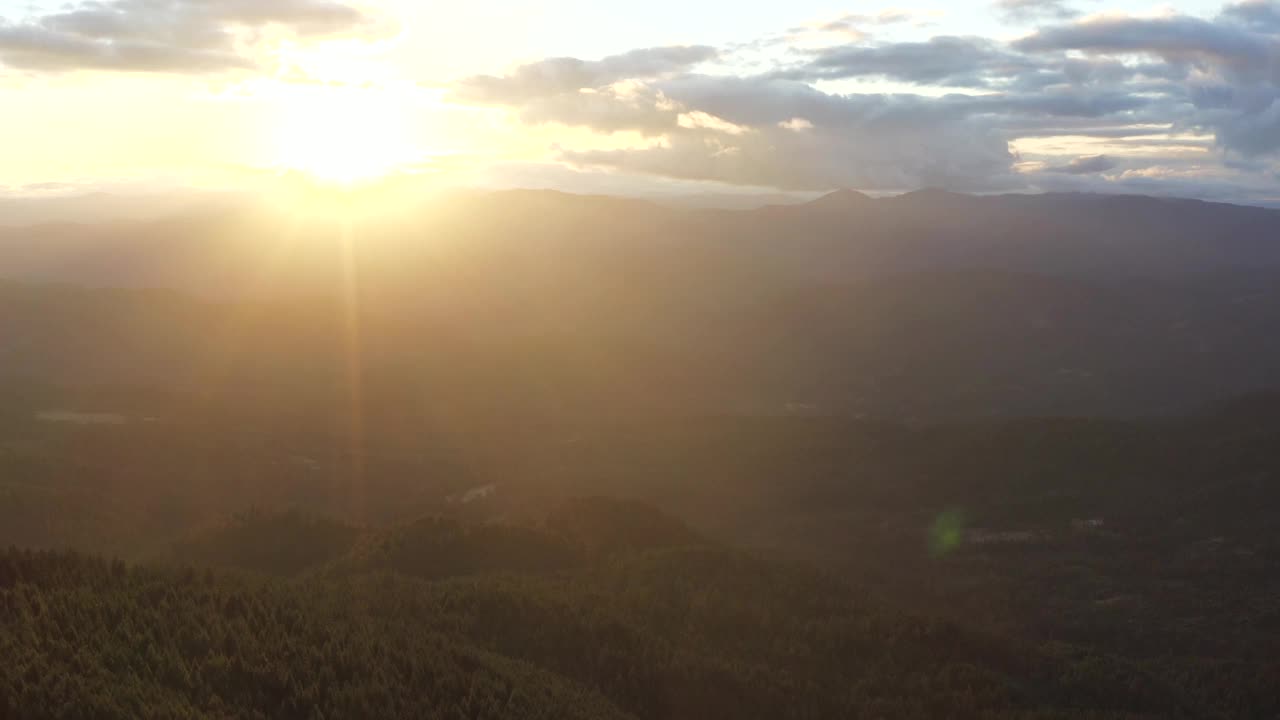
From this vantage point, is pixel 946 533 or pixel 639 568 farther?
pixel 946 533

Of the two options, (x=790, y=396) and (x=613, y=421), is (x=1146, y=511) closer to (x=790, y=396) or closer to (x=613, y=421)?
(x=613, y=421)

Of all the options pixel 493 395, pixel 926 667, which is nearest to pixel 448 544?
pixel 926 667

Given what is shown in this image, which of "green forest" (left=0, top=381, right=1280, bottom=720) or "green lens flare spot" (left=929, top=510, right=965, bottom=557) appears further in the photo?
"green lens flare spot" (left=929, top=510, right=965, bottom=557)

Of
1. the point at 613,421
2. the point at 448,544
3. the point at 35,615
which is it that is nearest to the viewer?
the point at 35,615

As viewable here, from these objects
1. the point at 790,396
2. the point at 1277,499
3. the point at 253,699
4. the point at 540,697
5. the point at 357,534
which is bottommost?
the point at 790,396

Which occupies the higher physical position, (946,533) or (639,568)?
(639,568)

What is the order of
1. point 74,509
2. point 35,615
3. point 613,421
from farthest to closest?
point 613,421
point 74,509
point 35,615

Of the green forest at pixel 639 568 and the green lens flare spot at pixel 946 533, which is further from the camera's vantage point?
the green lens flare spot at pixel 946 533

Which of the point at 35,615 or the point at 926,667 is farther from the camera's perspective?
the point at 926,667

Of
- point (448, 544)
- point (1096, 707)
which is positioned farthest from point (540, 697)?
point (448, 544)

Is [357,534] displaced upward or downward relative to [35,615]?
downward
